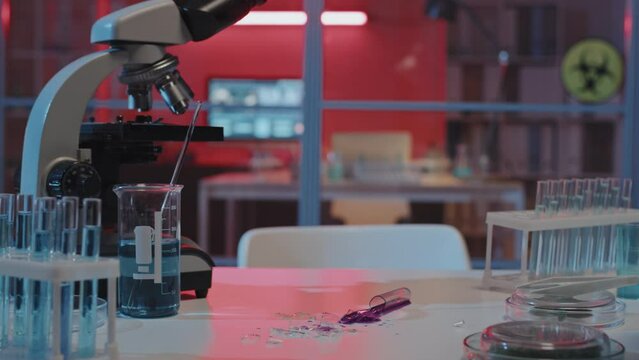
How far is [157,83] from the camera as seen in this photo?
1.40 meters

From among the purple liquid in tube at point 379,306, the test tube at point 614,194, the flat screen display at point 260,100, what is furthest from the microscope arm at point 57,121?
the flat screen display at point 260,100

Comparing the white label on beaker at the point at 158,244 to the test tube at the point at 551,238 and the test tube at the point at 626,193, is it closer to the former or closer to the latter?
the test tube at the point at 551,238

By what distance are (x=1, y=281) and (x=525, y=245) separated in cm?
83

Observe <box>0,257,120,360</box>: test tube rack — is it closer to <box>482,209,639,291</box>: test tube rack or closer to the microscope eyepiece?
the microscope eyepiece

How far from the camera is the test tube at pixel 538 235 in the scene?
1445mm

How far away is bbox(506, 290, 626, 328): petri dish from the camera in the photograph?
118cm

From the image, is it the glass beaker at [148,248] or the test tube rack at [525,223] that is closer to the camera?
the glass beaker at [148,248]

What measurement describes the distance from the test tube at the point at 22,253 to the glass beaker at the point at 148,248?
0.17 m

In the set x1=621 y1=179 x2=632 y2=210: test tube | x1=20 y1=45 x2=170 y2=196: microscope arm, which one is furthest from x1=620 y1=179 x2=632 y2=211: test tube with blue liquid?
x1=20 y1=45 x2=170 y2=196: microscope arm

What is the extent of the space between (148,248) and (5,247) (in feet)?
0.67

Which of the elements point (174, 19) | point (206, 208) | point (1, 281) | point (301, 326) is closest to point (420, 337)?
point (301, 326)

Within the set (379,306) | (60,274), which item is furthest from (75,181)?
(379,306)

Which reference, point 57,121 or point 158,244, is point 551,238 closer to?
point 158,244

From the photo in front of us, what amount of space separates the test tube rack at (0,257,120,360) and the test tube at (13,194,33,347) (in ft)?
0.09
